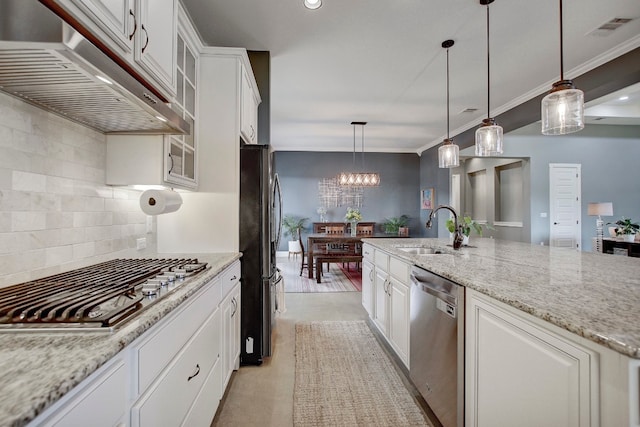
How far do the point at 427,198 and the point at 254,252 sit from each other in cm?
615

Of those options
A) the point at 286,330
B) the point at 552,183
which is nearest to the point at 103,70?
the point at 286,330

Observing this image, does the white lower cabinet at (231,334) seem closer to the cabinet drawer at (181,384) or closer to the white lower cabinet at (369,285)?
the cabinet drawer at (181,384)

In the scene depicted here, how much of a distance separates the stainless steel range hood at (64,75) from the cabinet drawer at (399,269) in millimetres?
1679

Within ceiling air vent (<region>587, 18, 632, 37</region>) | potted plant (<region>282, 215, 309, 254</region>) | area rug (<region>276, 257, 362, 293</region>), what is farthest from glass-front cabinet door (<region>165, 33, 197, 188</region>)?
potted plant (<region>282, 215, 309, 254</region>)

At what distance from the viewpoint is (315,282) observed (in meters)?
5.23

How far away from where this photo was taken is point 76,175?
1.49m

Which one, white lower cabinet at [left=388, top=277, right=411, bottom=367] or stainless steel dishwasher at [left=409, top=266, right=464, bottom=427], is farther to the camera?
white lower cabinet at [left=388, top=277, right=411, bottom=367]

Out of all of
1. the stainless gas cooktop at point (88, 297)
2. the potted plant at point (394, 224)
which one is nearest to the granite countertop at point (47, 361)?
the stainless gas cooktop at point (88, 297)

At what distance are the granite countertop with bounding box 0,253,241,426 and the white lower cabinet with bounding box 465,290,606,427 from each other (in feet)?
4.10

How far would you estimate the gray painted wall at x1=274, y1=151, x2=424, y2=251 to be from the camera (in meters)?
7.80

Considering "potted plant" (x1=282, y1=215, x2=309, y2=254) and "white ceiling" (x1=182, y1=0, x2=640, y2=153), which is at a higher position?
"white ceiling" (x1=182, y1=0, x2=640, y2=153)

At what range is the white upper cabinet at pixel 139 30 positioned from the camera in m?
1.02

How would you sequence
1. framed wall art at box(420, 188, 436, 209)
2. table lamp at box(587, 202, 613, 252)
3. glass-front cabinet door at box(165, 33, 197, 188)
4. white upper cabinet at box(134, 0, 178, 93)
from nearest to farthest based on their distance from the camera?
white upper cabinet at box(134, 0, 178, 93) → glass-front cabinet door at box(165, 33, 197, 188) → table lamp at box(587, 202, 613, 252) → framed wall art at box(420, 188, 436, 209)

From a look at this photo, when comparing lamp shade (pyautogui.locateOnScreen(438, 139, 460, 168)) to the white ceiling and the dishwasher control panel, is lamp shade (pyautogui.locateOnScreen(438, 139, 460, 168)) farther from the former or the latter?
the dishwasher control panel
